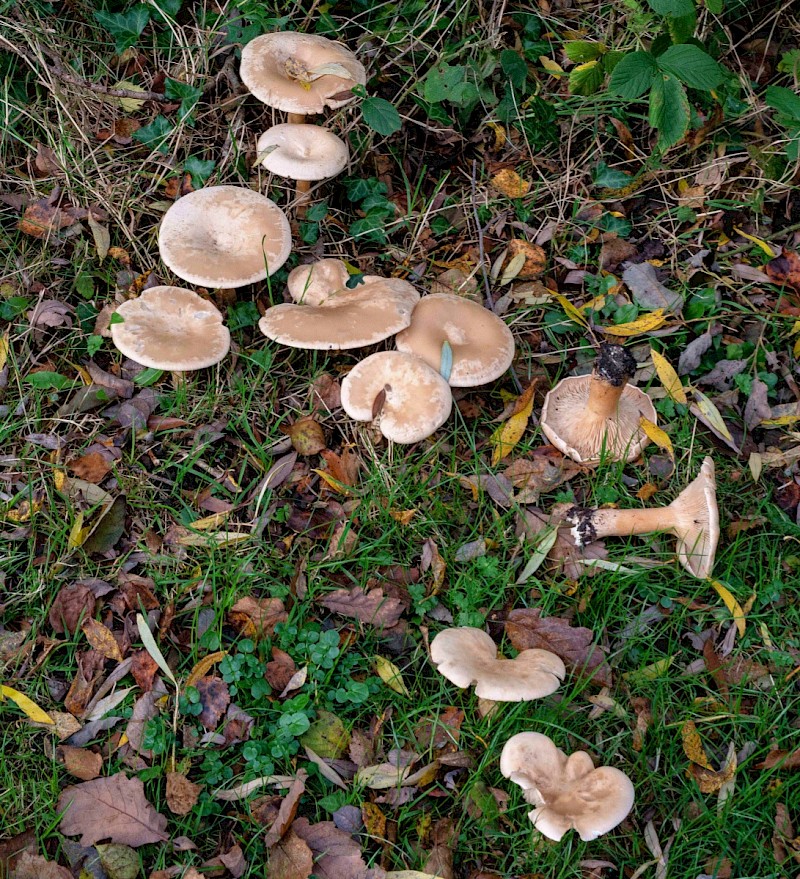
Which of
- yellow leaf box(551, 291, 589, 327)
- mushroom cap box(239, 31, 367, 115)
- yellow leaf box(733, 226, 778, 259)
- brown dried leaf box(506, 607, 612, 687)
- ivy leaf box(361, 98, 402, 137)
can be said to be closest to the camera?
brown dried leaf box(506, 607, 612, 687)

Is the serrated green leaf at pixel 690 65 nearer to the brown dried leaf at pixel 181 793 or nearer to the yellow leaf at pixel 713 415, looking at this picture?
the yellow leaf at pixel 713 415

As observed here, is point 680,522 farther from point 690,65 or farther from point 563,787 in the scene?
point 690,65

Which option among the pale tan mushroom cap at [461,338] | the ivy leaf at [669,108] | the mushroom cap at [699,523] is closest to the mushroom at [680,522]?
the mushroom cap at [699,523]

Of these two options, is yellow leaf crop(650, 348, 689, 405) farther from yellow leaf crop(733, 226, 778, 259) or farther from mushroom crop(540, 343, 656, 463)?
yellow leaf crop(733, 226, 778, 259)

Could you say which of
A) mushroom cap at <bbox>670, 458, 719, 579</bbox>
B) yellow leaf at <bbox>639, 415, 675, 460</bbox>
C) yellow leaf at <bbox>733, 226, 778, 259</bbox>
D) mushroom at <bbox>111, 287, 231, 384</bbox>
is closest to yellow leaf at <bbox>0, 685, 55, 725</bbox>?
mushroom at <bbox>111, 287, 231, 384</bbox>

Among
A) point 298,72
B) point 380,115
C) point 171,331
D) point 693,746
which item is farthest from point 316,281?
point 693,746

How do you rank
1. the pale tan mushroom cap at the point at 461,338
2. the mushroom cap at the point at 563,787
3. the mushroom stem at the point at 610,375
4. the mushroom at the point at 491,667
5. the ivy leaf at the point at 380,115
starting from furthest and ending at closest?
1. the ivy leaf at the point at 380,115
2. the pale tan mushroom cap at the point at 461,338
3. the mushroom stem at the point at 610,375
4. the mushroom at the point at 491,667
5. the mushroom cap at the point at 563,787
